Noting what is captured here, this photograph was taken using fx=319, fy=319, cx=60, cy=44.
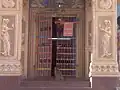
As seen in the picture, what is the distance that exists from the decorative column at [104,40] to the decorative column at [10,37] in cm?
282

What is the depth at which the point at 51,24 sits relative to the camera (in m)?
14.3

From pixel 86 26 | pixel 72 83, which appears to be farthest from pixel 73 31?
pixel 72 83

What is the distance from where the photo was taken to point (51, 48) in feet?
47.0

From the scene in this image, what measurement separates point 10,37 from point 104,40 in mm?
3538

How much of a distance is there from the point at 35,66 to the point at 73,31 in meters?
2.31

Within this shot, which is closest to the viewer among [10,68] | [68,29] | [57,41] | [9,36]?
[10,68]

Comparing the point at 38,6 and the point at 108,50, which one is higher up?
the point at 38,6

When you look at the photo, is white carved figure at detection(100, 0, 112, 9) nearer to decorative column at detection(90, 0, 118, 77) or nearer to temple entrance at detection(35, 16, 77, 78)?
decorative column at detection(90, 0, 118, 77)

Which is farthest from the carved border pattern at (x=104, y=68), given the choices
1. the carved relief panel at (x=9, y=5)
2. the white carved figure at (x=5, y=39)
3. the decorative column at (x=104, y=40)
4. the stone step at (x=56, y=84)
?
the carved relief panel at (x=9, y=5)

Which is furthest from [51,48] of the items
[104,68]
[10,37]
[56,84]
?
[104,68]

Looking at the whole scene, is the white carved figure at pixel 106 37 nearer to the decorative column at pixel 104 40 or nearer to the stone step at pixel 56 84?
the decorative column at pixel 104 40

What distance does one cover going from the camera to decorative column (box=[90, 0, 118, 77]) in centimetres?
1196

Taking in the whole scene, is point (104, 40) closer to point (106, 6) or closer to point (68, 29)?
point (106, 6)

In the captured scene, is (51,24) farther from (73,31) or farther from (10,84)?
(10,84)
